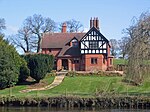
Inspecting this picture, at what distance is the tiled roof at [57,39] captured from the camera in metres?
71.2

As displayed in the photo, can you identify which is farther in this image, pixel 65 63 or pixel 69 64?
pixel 65 63

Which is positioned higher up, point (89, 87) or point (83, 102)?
point (89, 87)

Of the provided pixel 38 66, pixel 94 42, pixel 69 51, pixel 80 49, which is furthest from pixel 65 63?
pixel 38 66

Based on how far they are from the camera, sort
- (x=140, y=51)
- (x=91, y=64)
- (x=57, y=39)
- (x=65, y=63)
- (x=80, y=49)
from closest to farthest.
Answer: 1. (x=140, y=51)
2. (x=91, y=64)
3. (x=80, y=49)
4. (x=65, y=63)
5. (x=57, y=39)

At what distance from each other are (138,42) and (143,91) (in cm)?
752

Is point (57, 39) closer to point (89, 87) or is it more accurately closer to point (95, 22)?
point (95, 22)

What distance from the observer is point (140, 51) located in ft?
127

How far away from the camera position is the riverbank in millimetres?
35875

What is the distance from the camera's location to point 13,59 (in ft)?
163

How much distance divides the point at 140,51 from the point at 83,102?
7.74 metres

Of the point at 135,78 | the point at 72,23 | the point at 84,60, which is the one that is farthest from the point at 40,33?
the point at 135,78

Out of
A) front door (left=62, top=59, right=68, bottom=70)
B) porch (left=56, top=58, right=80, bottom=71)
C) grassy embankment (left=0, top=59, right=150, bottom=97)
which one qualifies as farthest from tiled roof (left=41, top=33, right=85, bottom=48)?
grassy embankment (left=0, top=59, right=150, bottom=97)

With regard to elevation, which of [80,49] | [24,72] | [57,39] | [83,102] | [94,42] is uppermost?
[57,39]

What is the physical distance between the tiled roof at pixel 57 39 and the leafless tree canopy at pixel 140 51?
31449 millimetres
